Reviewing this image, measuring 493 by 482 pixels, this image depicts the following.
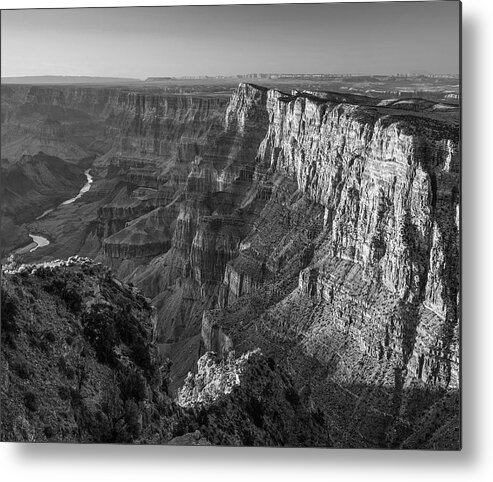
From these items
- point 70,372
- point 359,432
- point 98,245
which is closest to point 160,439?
point 70,372

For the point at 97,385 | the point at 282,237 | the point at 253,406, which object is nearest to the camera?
the point at 97,385

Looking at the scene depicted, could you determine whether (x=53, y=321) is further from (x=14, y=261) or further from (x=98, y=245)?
(x=98, y=245)

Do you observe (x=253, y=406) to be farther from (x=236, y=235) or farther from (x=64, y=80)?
(x=64, y=80)

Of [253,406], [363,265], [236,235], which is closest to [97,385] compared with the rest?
[253,406]

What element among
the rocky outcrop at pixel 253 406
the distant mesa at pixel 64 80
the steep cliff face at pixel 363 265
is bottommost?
the rocky outcrop at pixel 253 406

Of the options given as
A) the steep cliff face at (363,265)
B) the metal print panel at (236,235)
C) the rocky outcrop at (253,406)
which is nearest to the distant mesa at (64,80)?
the metal print panel at (236,235)

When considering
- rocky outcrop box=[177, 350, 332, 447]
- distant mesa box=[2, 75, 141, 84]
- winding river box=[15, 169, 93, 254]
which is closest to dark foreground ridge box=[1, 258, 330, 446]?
rocky outcrop box=[177, 350, 332, 447]

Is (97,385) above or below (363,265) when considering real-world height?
below

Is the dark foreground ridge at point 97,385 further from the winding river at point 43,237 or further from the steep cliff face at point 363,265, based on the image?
the steep cliff face at point 363,265
